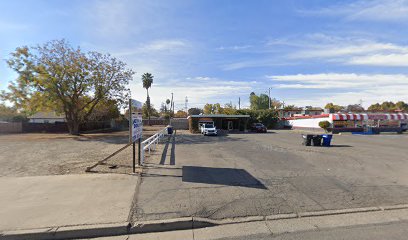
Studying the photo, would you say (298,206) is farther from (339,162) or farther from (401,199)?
(339,162)

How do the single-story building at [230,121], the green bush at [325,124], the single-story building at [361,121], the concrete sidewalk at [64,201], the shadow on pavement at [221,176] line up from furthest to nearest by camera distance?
1. the single-story building at [230,121]
2. the single-story building at [361,121]
3. the green bush at [325,124]
4. the shadow on pavement at [221,176]
5. the concrete sidewalk at [64,201]

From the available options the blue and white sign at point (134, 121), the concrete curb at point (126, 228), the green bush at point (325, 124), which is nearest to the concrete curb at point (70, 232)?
the concrete curb at point (126, 228)

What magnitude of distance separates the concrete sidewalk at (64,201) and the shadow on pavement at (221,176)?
1.91 meters

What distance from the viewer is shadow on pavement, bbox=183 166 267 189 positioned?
7385 millimetres

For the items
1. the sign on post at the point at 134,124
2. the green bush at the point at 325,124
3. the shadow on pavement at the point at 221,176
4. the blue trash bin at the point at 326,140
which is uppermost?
the sign on post at the point at 134,124

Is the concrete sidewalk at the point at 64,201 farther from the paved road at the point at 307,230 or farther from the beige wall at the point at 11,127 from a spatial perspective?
the beige wall at the point at 11,127

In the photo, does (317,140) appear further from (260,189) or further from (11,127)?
(11,127)

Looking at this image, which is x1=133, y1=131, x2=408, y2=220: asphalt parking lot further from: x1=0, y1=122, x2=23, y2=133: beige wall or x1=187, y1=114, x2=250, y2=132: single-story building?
x1=0, y1=122, x2=23, y2=133: beige wall

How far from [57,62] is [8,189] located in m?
27.6

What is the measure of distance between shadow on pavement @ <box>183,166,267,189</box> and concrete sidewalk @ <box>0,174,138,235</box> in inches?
75.1

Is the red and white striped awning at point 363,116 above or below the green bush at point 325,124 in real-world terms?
above

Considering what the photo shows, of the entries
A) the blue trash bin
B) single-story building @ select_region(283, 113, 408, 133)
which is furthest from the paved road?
single-story building @ select_region(283, 113, 408, 133)

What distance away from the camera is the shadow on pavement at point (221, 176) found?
7.38m

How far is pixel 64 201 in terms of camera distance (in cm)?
566
